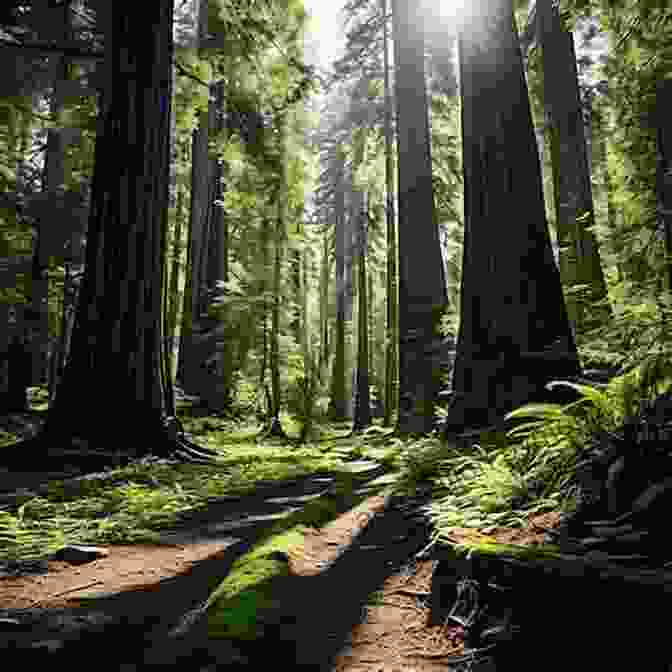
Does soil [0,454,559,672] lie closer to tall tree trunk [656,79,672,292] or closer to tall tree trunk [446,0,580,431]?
tall tree trunk [446,0,580,431]

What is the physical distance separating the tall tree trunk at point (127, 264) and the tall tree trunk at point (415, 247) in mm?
4691

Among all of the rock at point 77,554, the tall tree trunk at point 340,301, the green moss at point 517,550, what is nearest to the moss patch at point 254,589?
the green moss at point 517,550

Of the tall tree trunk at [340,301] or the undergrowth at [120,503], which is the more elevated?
the tall tree trunk at [340,301]

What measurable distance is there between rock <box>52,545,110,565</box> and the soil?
5 centimetres

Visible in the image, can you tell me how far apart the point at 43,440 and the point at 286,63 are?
7.55 metres

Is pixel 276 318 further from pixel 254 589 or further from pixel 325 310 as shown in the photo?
pixel 325 310

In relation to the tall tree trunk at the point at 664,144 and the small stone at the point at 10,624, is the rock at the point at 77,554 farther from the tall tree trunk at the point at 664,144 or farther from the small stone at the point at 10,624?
the tall tree trunk at the point at 664,144

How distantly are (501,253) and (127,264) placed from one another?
451cm

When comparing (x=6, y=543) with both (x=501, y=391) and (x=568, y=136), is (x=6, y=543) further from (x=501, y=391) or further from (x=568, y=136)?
(x=568, y=136)

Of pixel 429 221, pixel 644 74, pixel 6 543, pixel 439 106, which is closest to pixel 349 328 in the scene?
pixel 439 106

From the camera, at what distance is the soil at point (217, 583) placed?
1666mm

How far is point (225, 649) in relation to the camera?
1.55 m

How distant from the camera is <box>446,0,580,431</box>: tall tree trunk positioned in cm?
543

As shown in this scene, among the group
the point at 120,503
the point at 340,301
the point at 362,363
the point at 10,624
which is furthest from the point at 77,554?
the point at 340,301
